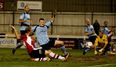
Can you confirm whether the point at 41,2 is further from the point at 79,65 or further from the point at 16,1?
the point at 79,65

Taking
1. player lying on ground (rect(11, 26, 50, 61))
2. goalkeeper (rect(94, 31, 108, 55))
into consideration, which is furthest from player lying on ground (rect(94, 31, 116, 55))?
player lying on ground (rect(11, 26, 50, 61))

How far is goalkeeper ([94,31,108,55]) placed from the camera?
2698 cm

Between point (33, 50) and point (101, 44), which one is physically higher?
point (33, 50)

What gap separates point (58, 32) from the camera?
43.3m

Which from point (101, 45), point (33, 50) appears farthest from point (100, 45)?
point (33, 50)


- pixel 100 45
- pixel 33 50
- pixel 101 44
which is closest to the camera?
pixel 33 50

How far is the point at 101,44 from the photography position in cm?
2761

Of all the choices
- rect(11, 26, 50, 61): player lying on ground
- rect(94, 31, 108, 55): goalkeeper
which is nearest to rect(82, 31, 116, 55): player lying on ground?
rect(94, 31, 108, 55): goalkeeper

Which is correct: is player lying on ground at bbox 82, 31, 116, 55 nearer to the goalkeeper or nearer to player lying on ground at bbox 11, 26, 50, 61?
the goalkeeper

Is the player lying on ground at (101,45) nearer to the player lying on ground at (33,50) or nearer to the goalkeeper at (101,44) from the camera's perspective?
the goalkeeper at (101,44)

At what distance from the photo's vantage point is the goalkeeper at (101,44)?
88.5 feet

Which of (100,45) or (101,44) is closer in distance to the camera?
(101,44)

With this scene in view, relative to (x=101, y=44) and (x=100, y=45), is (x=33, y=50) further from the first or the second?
(x=100, y=45)

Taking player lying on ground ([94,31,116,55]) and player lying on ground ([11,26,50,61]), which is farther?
player lying on ground ([94,31,116,55])
